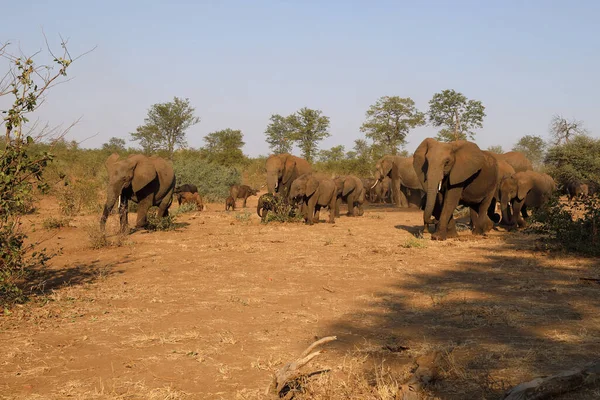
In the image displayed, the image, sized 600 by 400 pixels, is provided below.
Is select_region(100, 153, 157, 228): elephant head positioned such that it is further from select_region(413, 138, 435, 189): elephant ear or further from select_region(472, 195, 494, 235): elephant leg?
select_region(472, 195, 494, 235): elephant leg

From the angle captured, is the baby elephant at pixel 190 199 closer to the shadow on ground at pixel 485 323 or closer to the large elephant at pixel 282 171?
the large elephant at pixel 282 171

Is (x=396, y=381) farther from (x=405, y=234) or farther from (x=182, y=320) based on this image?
(x=405, y=234)

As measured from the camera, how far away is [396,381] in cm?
424

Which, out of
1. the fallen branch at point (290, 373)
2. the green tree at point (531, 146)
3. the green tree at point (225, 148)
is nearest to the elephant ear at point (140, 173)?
the fallen branch at point (290, 373)

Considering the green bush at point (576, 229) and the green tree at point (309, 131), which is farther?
the green tree at point (309, 131)

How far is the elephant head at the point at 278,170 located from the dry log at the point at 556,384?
599 inches

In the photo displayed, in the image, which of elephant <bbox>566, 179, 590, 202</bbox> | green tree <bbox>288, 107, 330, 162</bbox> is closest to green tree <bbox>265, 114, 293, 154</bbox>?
green tree <bbox>288, 107, 330, 162</bbox>

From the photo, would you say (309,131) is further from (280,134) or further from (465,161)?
(465,161)

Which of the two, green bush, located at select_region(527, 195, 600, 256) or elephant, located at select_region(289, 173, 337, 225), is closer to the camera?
green bush, located at select_region(527, 195, 600, 256)

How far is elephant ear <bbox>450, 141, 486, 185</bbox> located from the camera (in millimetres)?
13211

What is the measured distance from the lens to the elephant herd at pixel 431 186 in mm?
13312

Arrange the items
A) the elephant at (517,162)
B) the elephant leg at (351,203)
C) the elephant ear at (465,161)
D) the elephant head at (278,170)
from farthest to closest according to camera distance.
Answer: the elephant at (517,162) → the elephant leg at (351,203) → the elephant head at (278,170) → the elephant ear at (465,161)

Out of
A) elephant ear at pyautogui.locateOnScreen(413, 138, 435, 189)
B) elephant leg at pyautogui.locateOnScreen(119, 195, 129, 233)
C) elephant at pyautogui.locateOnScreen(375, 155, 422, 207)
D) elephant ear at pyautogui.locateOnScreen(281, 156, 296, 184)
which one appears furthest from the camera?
elephant at pyautogui.locateOnScreen(375, 155, 422, 207)

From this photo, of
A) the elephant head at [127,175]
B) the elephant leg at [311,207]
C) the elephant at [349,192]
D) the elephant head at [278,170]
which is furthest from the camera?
the elephant at [349,192]
